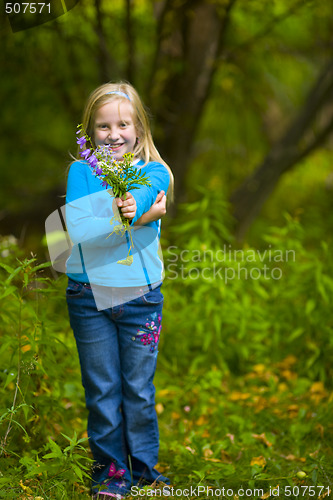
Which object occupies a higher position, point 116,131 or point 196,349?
point 116,131

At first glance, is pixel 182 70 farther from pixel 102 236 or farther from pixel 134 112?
pixel 102 236

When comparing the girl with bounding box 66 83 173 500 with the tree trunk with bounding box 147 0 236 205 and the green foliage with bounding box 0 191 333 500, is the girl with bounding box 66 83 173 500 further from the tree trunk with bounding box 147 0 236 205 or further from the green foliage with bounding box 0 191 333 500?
the tree trunk with bounding box 147 0 236 205

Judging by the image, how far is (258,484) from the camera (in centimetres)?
252

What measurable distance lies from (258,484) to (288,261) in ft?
5.70

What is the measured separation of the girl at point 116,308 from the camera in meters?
2.22

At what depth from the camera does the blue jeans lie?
2.31 m

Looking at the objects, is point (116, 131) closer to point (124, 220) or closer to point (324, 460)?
point (124, 220)

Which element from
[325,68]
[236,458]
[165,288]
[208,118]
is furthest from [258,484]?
[208,118]

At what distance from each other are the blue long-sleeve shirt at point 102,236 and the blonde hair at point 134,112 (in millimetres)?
68

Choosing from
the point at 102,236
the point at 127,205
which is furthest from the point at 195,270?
the point at 127,205

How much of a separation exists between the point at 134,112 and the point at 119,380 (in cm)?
117

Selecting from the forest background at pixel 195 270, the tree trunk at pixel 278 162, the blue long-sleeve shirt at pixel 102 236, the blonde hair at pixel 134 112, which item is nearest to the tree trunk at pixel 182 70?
the forest background at pixel 195 270

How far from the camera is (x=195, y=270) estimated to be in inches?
157

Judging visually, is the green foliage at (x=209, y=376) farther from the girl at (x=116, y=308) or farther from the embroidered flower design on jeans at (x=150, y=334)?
the embroidered flower design on jeans at (x=150, y=334)
